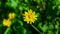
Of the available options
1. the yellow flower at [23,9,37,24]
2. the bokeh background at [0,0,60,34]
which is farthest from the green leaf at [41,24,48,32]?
the yellow flower at [23,9,37,24]

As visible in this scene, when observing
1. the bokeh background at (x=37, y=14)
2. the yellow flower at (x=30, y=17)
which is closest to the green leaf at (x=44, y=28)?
the bokeh background at (x=37, y=14)

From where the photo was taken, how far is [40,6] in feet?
5.43

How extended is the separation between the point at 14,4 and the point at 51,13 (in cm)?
37

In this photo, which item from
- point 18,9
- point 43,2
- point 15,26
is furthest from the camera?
point 43,2

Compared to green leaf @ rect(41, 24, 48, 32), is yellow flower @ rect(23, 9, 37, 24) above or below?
above

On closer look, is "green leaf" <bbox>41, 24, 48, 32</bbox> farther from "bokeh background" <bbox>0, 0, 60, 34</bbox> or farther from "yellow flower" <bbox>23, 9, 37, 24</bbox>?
"yellow flower" <bbox>23, 9, 37, 24</bbox>

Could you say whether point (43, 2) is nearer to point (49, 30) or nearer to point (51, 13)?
point (51, 13)

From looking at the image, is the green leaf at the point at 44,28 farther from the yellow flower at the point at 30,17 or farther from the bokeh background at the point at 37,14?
the yellow flower at the point at 30,17

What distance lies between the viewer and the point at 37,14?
56.9 inches

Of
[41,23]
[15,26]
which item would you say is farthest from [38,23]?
[15,26]

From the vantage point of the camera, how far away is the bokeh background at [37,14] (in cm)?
140

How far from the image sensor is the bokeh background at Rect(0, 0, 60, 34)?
140 cm

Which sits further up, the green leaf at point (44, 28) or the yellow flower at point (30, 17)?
the yellow flower at point (30, 17)

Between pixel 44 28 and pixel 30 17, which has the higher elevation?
pixel 30 17
